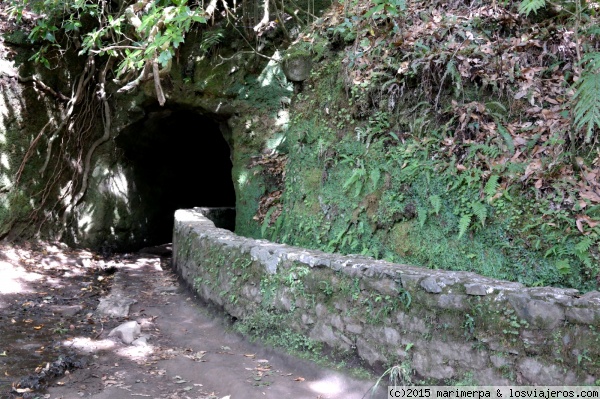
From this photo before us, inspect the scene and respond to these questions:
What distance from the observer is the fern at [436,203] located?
5448 millimetres

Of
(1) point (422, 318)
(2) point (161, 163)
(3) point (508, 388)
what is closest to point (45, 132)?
(2) point (161, 163)

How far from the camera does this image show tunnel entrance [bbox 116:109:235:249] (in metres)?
12.6

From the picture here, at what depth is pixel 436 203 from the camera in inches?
215

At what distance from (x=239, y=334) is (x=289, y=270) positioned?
106 cm

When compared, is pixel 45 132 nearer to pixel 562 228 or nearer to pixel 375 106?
pixel 375 106

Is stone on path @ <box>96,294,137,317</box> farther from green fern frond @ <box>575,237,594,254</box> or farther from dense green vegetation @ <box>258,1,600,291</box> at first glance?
green fern frond @ <box>575,237,594,254</box>

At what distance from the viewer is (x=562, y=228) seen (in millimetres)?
4602

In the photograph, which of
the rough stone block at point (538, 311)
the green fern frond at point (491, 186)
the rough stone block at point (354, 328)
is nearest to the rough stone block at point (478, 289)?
the rough stone block at point (538, 311)

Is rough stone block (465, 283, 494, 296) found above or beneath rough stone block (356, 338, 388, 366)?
above

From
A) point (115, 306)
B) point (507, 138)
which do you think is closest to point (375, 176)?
point (507, 138)

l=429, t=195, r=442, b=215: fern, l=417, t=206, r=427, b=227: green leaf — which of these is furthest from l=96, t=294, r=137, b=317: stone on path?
l=429, t=195, r=442, b=215: fern

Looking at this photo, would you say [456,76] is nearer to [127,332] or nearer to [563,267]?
[563,267]

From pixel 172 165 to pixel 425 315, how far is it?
12.2m

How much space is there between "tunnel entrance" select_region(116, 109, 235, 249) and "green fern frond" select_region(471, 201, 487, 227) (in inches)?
281
